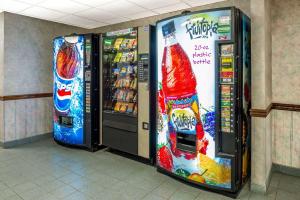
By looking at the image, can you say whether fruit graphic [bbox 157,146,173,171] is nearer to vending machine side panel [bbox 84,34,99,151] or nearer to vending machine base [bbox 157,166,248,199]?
vending machine base [bbox 157,166,248,199]

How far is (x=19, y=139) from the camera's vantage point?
4.93 meters

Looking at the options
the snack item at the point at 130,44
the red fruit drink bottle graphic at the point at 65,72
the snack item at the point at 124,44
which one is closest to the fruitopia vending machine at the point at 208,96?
the snack item at the point at 130,44

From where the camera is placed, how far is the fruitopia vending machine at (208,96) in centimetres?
262

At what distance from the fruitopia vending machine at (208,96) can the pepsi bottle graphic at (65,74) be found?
6.89ft

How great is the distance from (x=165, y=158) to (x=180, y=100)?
898 mm

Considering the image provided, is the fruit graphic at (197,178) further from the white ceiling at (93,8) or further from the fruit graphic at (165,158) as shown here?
the white ceiling at (93,8)

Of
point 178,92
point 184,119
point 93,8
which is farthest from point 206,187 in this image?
point 93,8

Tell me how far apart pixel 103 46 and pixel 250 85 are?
2703 millimetres

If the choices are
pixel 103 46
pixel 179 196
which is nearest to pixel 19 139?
pixel 103 46

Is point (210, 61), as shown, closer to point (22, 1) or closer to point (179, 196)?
point (179, 196)

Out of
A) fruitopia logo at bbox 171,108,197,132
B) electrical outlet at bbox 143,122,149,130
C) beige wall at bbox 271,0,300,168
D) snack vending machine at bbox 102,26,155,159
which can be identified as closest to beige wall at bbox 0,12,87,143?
snack vending machine at bbox 102,26,155,159

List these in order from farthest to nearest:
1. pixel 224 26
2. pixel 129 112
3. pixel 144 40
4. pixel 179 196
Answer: pixel 129 112
pixel 144 40
pixel 179 196
pixel 224 26

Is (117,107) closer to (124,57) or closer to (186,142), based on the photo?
(124,57)

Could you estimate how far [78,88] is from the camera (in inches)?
175
